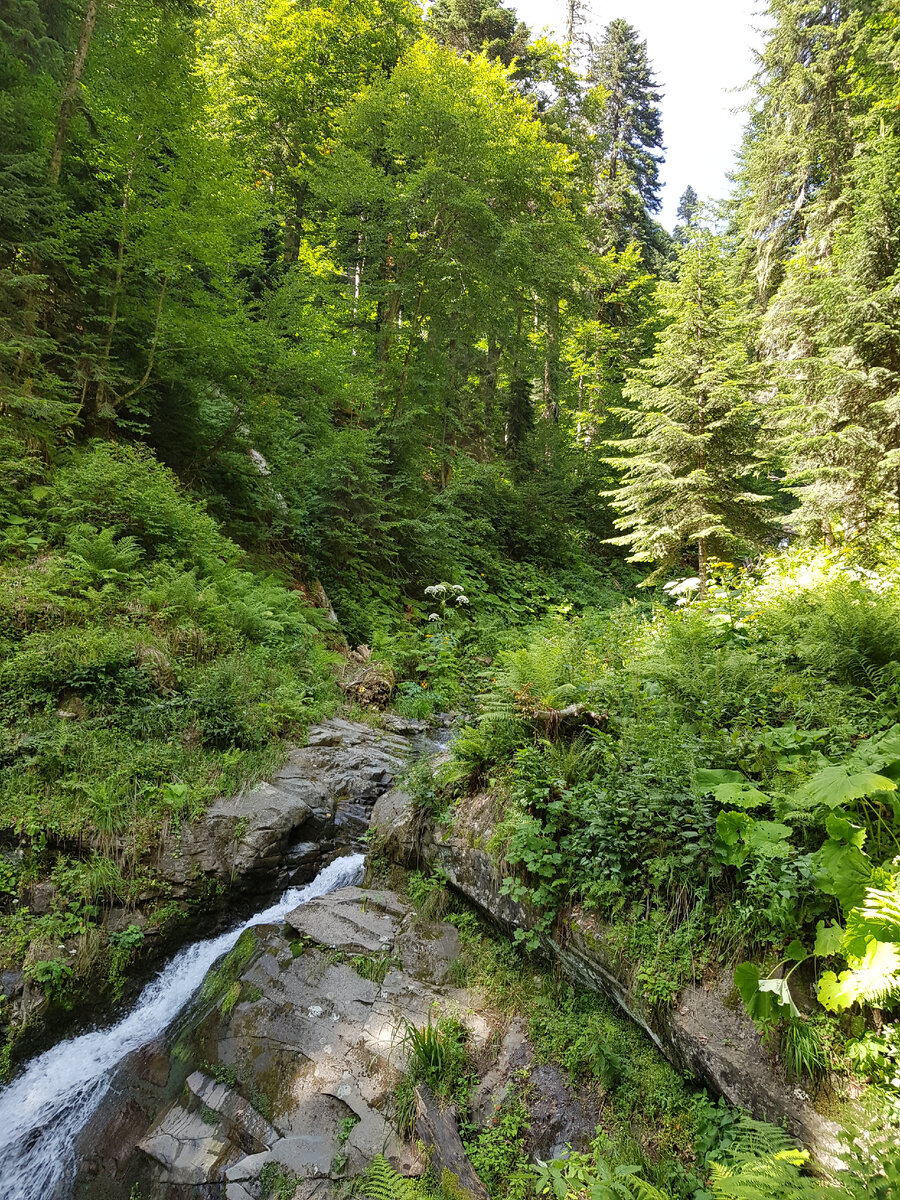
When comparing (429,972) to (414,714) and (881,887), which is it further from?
(414,714)

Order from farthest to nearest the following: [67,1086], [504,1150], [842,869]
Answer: [67,1086] → [504,1150] → [842,869]

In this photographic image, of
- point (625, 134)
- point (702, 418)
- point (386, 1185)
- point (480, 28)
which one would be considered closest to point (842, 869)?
point (386, 1185)

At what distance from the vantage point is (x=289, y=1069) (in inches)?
165

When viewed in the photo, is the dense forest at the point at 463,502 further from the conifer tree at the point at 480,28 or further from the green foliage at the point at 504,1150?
the conifer tree at the point at 480,28

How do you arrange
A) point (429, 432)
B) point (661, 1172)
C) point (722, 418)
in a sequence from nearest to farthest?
point (661, 1172) → point (722, 418) → point (429, 432)

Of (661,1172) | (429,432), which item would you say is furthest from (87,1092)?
(429,432)

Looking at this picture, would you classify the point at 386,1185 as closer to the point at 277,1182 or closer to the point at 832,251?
the point at 277,1182

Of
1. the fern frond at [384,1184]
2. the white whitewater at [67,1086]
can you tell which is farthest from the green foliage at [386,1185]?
the white whitewater at [67,1086]

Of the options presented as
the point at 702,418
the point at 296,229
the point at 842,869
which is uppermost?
the point at 296,229

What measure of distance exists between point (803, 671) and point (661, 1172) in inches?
144

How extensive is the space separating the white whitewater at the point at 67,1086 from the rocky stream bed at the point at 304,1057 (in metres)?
0.01

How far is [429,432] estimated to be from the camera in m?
17.7

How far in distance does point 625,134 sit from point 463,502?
22.0m

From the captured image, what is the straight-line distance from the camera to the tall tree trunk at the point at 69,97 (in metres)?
9.04
